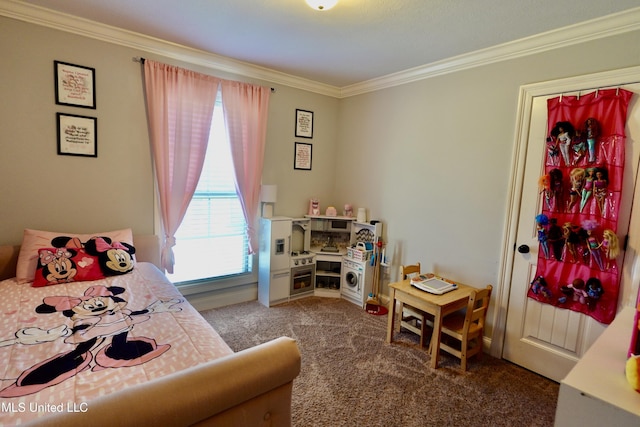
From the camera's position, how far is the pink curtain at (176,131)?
9.43 ft

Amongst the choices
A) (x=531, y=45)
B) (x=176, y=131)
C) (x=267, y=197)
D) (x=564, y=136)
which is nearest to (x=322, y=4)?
(x=531, y=45)

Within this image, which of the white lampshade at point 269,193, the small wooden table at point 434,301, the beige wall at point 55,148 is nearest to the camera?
the beige wall at point 55,148

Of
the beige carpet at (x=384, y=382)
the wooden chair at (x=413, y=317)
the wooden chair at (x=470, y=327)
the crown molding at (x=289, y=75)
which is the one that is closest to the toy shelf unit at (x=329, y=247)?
the beige carpet at (x=384, y=382)

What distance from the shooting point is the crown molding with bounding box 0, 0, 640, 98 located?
213 cm

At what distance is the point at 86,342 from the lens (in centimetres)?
145

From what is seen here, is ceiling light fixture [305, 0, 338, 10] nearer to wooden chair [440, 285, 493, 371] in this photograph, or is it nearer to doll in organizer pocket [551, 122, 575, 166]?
doll in organizer pocket [551, 122, 575, 166]

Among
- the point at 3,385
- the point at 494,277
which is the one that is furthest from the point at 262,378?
the point at 494,277

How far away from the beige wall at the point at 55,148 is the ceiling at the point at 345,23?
0.90 ft

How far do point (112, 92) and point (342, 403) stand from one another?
311cm

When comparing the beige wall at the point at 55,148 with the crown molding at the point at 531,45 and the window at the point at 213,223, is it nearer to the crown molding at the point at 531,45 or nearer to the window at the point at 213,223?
the window at the point at 213,223

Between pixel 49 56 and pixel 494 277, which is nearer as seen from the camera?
pixel 49 56

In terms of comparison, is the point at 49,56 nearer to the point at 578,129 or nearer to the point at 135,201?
the point at 135,201

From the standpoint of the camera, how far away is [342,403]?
207 centimetres

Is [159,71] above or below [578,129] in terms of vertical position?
above
